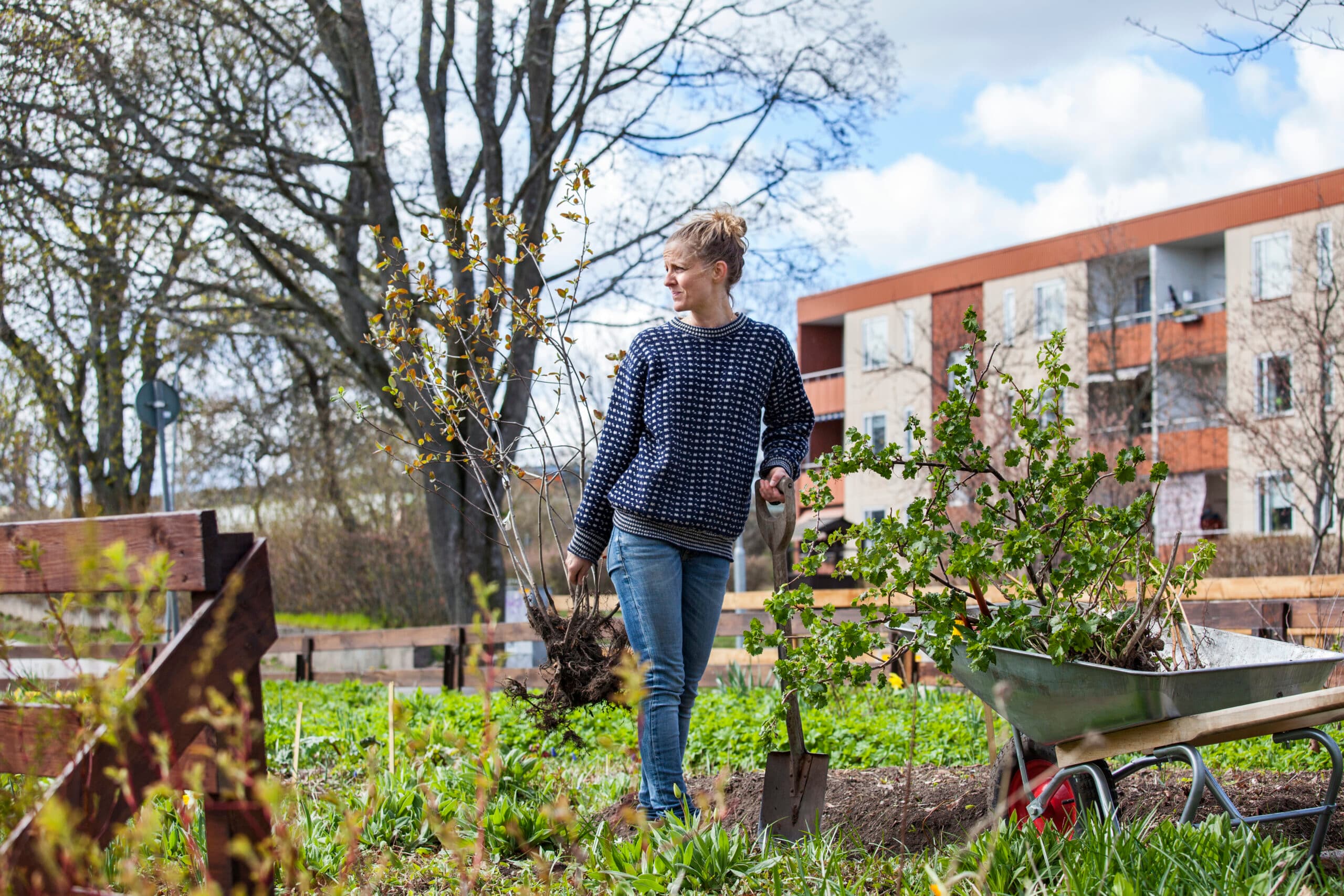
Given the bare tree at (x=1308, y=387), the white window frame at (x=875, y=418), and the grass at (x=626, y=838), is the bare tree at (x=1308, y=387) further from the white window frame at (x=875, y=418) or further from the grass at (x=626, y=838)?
the white window frame at (x=875, y=418)

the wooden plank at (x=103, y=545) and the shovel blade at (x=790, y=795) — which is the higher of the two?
the wooden plank at (x=103, y=545)

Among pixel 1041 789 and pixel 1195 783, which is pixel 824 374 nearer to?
pixel 1041 789

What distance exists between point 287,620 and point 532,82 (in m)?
11.9

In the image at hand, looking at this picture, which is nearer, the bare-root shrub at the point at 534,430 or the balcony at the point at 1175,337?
the bare-root shrub at the point at 534,430

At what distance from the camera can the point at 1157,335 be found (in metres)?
23.3

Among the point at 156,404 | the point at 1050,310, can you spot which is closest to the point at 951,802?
the point at 156,404

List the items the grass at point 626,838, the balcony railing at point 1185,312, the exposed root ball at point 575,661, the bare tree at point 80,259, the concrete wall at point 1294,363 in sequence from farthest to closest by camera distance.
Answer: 1. the balcony railing at point 1185,312
2. the concrete wall at point 1294,363
3. the bare tree at point 80,259
4. the exposed root ball at point 575,661
5. the grass at point 626,838

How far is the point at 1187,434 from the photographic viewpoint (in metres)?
25.0

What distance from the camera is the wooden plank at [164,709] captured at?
1.83 metres

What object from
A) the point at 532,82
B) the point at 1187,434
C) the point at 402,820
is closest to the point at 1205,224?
the point at 1187,434

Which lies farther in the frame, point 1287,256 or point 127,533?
point 1287,256

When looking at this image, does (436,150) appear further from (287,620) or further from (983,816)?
(287,620)

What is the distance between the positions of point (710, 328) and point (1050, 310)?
81.9 ft

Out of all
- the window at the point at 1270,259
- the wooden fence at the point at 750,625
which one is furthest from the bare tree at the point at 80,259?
the window at the point at 1270,259
